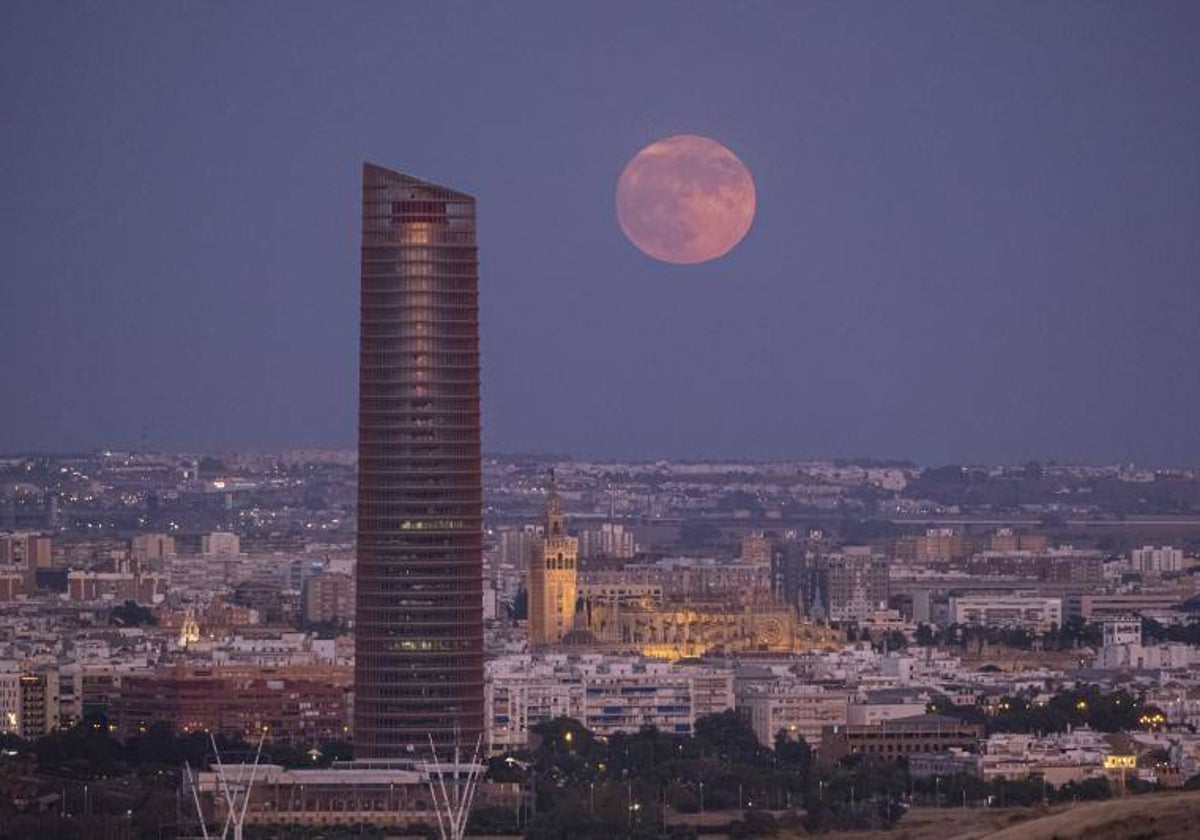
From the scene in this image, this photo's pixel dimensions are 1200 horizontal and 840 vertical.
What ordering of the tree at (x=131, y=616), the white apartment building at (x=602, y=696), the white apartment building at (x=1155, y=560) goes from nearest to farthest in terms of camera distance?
the white apartment building at (x=602, y=696)
the tree at (x=131, y=616)
the white apartment building at (x=1155, y=560)

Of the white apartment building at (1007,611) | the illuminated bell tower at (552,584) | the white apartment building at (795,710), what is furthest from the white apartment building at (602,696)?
the white apartment building at (1007,611)

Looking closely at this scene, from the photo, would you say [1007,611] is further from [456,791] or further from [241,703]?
[456,791]

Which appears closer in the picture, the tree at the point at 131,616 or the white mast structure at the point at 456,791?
the white mast structure at the point at 456,791

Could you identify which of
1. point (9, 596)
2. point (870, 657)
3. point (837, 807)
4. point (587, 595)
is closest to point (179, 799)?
point (837, 807)

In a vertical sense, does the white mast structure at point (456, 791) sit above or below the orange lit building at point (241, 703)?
below

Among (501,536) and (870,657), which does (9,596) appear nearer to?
(501,536)

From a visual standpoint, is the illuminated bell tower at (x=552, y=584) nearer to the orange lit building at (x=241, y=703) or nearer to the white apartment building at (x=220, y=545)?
the orange lit building at (x=241, y=703)

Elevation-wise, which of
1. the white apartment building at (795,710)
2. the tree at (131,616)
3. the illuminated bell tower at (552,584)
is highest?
the illuminated bell tower at (552,584)
